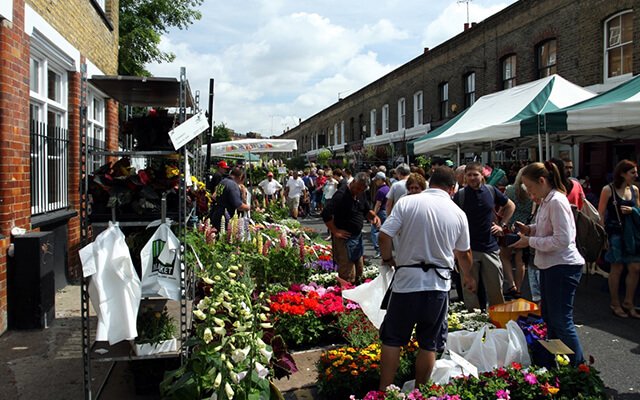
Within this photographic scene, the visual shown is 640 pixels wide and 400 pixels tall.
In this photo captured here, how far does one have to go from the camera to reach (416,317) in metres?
3.73

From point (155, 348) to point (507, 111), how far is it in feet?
29.0

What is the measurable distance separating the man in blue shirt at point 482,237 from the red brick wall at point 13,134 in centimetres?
492

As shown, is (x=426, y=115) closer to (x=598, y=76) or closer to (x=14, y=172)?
(x=598, y=76)

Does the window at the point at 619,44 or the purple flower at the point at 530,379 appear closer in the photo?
the purple flower at the point at 530,379

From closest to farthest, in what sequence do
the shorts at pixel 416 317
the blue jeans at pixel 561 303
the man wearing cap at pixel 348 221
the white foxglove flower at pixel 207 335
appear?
the white foxglove flower at pixel 207 335, the shorts at pixel 416 317, the blue jeans at pixel 561 303, the man wearing cap at pixel 348 221

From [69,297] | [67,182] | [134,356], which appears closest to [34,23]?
[67,182]

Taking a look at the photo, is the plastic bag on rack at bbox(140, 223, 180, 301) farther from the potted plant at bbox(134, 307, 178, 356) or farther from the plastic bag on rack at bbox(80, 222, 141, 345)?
the potted plant at bbox(134, 307, 178, 356)

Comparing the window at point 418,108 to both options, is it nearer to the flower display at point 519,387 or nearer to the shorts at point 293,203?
the shorts at point 293,203

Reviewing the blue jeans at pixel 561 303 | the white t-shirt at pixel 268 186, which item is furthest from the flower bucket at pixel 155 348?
the white t-shirt at pixel 268 186

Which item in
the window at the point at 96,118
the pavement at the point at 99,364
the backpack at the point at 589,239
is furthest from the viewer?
the window at the point at 96,118

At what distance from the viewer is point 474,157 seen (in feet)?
62.8

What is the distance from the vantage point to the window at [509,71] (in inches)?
736

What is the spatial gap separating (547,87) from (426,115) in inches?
633

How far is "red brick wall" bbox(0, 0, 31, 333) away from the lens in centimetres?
554
